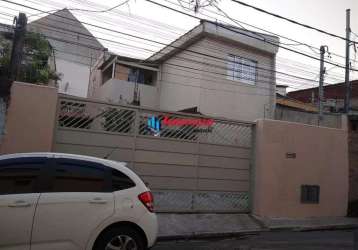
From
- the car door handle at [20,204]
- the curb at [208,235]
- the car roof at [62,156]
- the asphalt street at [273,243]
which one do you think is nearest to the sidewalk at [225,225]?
the curb at [208,235]

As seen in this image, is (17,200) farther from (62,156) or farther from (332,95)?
(332,95)

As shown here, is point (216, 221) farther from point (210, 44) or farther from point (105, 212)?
point (210, 44)

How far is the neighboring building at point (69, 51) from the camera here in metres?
29.8

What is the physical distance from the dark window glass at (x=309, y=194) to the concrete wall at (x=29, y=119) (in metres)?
7.21

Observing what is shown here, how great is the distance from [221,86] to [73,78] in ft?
45.7

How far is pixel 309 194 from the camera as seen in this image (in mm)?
12406

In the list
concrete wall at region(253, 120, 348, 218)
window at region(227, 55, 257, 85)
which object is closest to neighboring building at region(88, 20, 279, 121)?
window at region(227, 55, 257, 85)

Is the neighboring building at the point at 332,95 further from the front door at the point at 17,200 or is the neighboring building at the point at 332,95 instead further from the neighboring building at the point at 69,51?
the front door at the point at 17,200

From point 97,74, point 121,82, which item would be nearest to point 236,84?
point 121,82

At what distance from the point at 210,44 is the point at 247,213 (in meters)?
10.2

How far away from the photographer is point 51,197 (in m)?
5.54

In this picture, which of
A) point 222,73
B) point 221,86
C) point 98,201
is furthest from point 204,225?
point 222,73

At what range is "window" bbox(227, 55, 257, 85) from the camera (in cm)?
2008

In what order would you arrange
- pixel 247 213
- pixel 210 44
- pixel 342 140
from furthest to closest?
pixel 210 44 → pixel 342 140 → pixel 247 213
